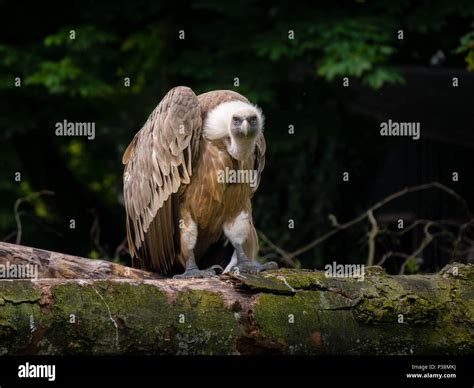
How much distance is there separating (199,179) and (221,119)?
0.45 m

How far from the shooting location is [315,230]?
1373 centimetres

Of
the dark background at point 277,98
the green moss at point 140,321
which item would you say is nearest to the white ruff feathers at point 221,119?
the green moss at point 140,321

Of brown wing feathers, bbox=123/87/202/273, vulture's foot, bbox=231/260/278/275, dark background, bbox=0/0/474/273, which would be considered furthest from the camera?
dark background, bbox=0/0/474/273

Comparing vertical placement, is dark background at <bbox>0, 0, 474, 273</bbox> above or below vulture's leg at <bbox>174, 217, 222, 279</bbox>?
above

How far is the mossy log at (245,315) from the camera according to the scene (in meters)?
5.39

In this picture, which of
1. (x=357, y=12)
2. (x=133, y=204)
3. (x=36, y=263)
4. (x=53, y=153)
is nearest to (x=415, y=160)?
(x=357, y=12)

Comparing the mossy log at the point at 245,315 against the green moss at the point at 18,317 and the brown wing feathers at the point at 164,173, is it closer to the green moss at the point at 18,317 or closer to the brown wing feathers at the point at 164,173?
the green moss at the point at 18,317

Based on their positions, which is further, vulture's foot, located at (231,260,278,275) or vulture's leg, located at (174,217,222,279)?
vulture's leg, located at (174,217,222,279)

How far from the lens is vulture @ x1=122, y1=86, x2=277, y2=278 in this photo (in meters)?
7.41

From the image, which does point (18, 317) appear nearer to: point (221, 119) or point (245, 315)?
point (245, 315)

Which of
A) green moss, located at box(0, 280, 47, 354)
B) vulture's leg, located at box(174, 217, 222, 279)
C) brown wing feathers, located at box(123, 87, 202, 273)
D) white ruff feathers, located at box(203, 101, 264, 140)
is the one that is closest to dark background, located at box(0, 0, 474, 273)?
brown wing feathers, located at box(123, 87, 202, 273)

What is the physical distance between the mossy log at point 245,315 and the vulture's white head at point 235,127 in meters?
1.48

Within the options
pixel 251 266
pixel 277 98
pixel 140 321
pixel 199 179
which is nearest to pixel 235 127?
pixel 199 179

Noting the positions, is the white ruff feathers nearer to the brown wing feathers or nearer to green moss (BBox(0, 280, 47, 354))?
the brown wing feathers
